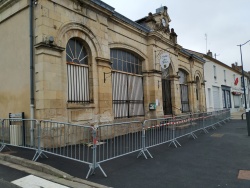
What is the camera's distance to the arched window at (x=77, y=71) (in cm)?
894

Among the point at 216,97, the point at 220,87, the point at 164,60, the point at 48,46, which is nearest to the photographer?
the point at 48,46

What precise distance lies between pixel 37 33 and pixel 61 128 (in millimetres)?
3401

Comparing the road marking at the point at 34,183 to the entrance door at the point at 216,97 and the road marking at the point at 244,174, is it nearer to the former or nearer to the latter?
the road marking at the point at 244,174

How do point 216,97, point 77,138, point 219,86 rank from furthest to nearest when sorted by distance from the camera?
point 219,86, point 216,97, point 77,138

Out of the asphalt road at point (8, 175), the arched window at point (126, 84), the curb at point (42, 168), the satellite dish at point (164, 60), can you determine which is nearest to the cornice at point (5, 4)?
the arched window at point (126, 84)

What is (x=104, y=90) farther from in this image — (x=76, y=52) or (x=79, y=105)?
(x=76, y=52)

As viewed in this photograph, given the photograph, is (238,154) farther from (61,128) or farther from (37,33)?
(37,33)

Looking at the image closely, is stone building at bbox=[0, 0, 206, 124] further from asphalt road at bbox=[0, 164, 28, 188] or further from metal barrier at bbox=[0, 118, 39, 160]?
asphalt road at bbox=[0, 164, 28, 188]

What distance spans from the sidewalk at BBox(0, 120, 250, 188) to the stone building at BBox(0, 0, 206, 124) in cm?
228

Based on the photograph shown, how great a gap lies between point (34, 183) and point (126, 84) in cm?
838

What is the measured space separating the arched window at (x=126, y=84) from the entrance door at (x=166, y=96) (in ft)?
8.94

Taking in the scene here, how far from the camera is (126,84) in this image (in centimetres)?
1238

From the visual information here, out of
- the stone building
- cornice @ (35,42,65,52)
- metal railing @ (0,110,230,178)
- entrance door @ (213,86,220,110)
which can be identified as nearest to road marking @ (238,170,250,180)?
metal railing @ (0,110,230,178)

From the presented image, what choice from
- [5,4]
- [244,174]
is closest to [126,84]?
[5,4]
